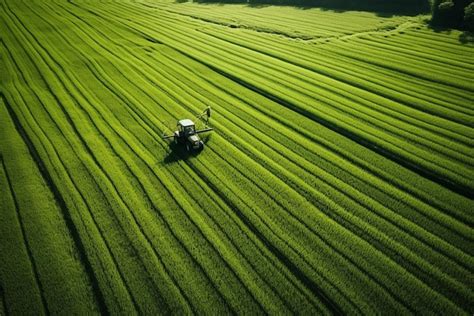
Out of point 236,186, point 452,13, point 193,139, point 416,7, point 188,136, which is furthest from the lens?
point 416,7

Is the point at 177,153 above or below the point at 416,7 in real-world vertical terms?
below

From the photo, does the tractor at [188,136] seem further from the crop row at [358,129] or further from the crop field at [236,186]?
the crop row at [358,129]

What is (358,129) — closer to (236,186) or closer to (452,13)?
(236,186)

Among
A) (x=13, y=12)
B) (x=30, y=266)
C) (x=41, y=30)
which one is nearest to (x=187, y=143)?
(x=30, y=266)

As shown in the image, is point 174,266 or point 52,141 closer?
point 174,266

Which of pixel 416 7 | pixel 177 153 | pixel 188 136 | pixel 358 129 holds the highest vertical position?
pixel 416 7

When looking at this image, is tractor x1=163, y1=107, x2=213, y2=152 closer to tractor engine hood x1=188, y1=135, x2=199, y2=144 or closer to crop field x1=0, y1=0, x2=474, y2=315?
tractor engine hood x1=188, y1=135, x2=199, y2=144

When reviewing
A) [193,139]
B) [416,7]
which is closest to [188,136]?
[193,139]

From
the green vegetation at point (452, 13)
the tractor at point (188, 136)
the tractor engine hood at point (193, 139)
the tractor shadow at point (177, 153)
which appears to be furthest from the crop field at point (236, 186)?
the green vegetation at point (452, 13)

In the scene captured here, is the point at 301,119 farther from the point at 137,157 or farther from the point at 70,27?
the point at 70,27

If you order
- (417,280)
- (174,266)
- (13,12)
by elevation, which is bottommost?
(417,280)
